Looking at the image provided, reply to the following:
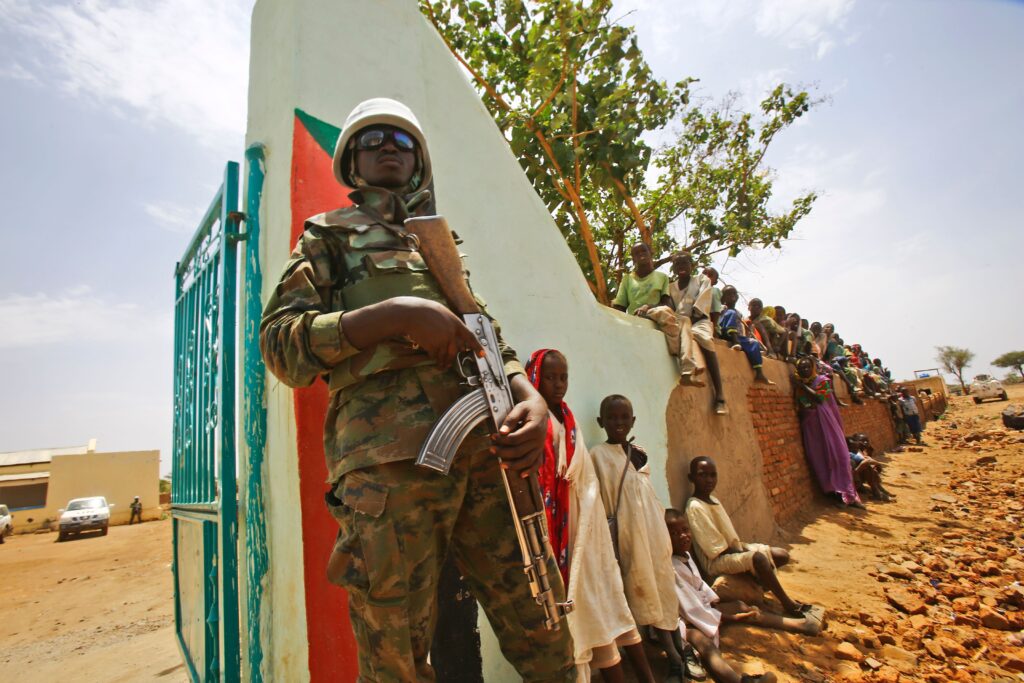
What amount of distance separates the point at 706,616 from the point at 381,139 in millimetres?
3111

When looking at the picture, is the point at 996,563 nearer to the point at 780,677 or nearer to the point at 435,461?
the point at 780,677

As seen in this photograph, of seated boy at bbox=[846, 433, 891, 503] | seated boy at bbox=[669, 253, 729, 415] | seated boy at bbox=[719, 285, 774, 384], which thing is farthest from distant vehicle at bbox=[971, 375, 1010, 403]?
seated boy at bbox=[669, 253, 729, 415]

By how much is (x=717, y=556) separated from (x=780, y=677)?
1.16 meters

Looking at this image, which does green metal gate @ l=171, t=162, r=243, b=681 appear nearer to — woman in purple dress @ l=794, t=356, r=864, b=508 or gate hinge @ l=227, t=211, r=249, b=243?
gate hinge @ l=227, t=211, r=249, b=243

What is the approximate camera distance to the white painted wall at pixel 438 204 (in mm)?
→ 1880

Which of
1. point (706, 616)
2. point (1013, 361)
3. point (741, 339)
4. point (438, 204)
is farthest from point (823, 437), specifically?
point (1013, 361)

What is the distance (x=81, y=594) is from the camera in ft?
24.7

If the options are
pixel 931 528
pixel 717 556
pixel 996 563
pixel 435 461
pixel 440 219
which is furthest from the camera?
pixel 931 528

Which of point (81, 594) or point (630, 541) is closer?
point (630, 541)

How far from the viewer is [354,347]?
1150 mm

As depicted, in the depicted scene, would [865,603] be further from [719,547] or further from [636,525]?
[636,525]

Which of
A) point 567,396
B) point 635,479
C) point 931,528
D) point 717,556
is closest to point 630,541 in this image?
point 635,479

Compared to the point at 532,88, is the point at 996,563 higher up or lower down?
lower down

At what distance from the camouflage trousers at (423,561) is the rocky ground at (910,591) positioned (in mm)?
2081
